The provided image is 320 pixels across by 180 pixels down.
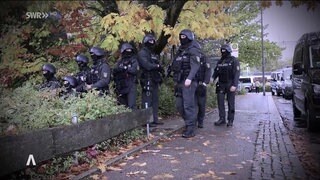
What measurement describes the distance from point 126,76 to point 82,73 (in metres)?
0.95

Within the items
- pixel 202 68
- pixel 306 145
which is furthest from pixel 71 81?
pixel 306 145

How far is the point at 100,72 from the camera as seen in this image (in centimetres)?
801

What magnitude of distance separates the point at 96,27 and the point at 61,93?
1.94 meters

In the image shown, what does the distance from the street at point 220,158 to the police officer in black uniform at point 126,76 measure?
1319mm

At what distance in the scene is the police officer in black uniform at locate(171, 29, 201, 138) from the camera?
7730 mm

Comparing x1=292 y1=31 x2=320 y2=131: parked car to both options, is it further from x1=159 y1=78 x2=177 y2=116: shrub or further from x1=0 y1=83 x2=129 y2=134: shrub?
x1=159 y1=78 x2=177 y2=116: shrub

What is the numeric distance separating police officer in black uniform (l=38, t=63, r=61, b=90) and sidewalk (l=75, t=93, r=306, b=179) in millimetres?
2290

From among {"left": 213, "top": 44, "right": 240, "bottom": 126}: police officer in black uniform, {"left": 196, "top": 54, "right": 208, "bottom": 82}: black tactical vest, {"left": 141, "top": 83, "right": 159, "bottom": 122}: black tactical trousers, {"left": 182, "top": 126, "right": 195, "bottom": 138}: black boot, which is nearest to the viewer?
{"left": 182, "top": 126, "right": 195, "bottom": 138}: black boot

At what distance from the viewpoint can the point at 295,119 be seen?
12.2 m

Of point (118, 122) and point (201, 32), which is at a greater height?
point (201, 32)

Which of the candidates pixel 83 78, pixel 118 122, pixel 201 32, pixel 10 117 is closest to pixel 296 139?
pixel 201 32

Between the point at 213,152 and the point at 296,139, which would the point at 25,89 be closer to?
the point at 213,152

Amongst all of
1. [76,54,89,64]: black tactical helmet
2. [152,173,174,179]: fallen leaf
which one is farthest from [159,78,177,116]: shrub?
[152,173,174,179]: fallen leaf

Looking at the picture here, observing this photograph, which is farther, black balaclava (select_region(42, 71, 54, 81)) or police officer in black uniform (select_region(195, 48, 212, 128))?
police officer in black uniform (select_region(195, 48, 212, 128))
